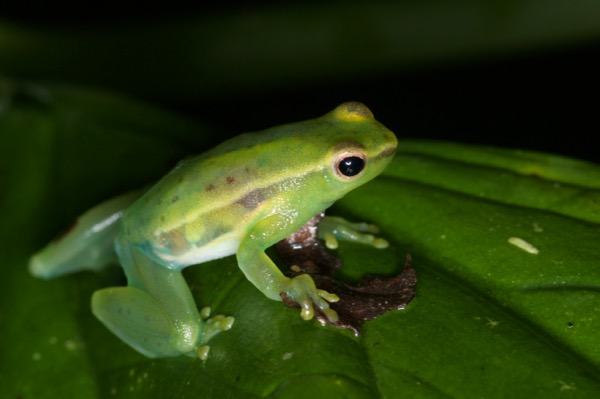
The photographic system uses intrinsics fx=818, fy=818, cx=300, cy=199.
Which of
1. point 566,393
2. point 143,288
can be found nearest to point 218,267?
point 143,288

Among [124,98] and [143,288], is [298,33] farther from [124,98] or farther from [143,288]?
[143,288]

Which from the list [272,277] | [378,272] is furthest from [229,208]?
[378,272]

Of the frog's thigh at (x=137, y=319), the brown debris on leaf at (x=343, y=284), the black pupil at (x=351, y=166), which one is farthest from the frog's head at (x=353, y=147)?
the frog's thigh at (x=137, y=319)

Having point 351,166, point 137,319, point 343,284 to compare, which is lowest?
point 137,319

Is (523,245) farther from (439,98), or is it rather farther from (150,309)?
(439,98)

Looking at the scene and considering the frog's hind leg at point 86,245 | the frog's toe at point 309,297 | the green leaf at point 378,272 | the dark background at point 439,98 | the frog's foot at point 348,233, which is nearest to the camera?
the green leaf at point 378,272

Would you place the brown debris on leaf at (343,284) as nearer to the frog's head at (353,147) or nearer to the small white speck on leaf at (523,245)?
the frog's head at (353,147)

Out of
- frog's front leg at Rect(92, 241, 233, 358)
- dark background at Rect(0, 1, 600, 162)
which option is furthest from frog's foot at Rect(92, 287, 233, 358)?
dark background at Rect(0, 1, 600, 162)
